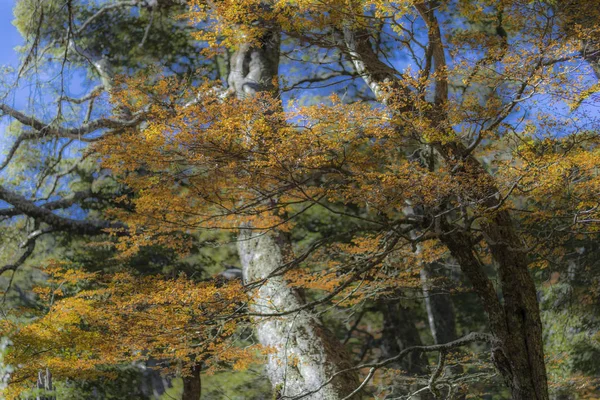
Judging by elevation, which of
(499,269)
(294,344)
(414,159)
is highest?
(414,159)

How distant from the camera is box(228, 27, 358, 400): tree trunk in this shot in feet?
20.4

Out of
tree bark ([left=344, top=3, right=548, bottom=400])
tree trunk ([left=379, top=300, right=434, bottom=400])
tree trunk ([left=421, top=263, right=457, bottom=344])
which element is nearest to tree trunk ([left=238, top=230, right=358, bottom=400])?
tree bark ([left=344, top=3, right=548, bottom=400])

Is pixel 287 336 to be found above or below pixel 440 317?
below

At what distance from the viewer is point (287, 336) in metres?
6.09

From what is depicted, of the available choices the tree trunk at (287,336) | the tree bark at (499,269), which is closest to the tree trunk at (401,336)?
the tree trunk at (287,336)

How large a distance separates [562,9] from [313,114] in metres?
2.86

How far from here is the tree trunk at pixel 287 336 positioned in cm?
621

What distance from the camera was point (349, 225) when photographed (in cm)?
1143

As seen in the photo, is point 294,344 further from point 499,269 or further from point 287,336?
point 499,269

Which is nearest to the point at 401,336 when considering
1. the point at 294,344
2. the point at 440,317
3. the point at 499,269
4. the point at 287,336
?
the point at 440,317

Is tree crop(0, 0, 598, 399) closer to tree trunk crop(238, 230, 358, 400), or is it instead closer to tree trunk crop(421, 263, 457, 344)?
tree trunk crop(238, 230, 358, 400)

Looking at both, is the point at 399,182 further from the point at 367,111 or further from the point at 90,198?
the point at 90,198

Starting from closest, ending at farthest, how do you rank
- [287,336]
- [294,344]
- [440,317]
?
[287,336] < [294,344] < [440,317]

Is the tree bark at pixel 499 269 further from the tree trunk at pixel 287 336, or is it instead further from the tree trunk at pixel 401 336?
the tree trunk at pixel 401 336
